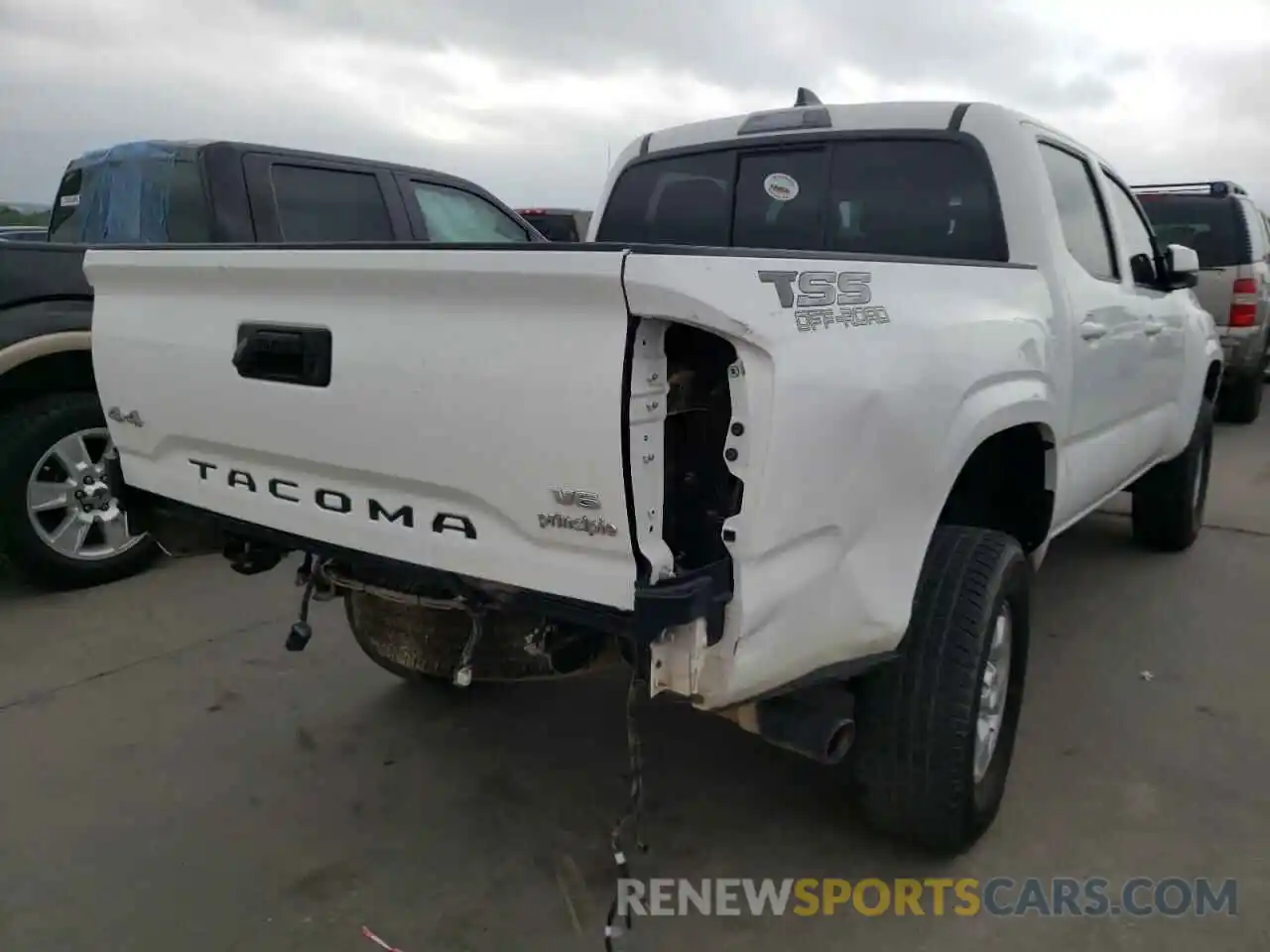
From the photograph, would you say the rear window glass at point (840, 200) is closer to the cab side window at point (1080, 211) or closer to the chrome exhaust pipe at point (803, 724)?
the cab side window at point (1080, 211)

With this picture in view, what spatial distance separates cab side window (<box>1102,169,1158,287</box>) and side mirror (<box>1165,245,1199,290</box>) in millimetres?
69

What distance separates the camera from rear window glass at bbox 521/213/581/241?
10.9 metres

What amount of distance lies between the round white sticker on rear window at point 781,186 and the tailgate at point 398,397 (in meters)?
1.83

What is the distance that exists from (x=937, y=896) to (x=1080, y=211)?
2.46 meters

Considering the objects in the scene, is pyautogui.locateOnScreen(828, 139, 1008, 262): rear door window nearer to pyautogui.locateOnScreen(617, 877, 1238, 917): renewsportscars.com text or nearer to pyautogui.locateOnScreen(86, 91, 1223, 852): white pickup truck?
pyautogui.locateOnScreen(86, 91, 1223, 852): white pickup truck

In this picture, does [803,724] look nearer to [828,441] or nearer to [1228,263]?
[828,441]

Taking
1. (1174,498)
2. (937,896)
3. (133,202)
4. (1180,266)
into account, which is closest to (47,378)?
(133,202)

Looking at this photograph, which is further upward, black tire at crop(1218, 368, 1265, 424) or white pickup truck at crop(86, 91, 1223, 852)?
white pickup truck at crop(86, 91, 1223, 852)

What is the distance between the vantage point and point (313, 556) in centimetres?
266

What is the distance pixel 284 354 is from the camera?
237 cm

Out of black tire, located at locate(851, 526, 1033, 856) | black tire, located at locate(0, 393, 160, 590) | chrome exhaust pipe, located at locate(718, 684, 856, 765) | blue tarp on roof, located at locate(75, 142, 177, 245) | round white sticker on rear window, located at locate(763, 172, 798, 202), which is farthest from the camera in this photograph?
blue tarp on roof, located at locate(75, 142, 177, 245)

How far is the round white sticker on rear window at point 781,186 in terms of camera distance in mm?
3576

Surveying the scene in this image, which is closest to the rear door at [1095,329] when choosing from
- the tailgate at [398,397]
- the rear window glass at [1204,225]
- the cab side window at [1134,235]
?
the cab side window at [1134,235]

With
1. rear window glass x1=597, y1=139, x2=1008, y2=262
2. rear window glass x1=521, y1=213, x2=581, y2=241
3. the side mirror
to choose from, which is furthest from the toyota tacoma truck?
rear window glass x1=521, y1=213, x2=581, y2=241
